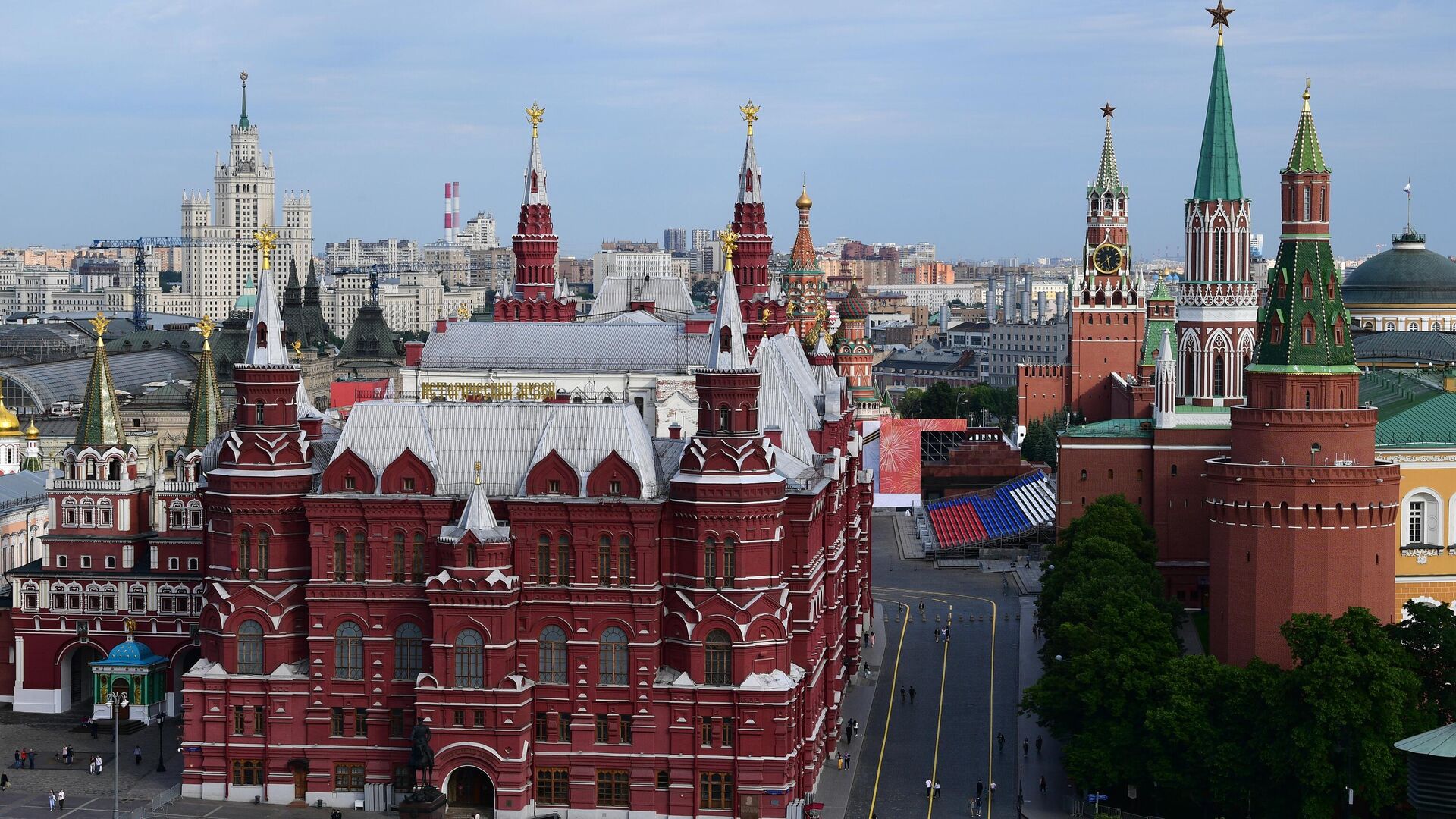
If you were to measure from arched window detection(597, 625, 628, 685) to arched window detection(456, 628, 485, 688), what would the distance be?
3810 millimetres

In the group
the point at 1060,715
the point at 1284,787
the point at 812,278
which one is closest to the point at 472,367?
the point at 1060,715

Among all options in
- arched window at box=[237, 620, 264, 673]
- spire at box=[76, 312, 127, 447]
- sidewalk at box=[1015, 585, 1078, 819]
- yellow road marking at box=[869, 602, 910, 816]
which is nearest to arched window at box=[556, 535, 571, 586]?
arched window at box=[237, 620, 264, 673]

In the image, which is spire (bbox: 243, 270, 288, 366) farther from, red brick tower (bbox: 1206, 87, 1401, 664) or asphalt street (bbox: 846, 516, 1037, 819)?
red brick tower (bbox: 1206, 87, 1401, 664)

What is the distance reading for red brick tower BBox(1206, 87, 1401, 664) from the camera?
7725cm

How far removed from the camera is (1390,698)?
68.8m

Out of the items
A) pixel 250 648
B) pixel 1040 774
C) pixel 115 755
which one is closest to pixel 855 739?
pixel 1040 774

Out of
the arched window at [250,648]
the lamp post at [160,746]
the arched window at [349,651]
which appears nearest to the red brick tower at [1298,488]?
the arched window at [349,651]

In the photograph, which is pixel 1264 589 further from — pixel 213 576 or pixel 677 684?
pixel 213 576

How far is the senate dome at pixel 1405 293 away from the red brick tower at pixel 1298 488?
94.3 meters

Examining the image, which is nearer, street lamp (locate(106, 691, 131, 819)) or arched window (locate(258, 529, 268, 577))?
street lamp (locate(106, 691, 131, 819))

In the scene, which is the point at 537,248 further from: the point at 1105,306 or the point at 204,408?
the point at 1105,306

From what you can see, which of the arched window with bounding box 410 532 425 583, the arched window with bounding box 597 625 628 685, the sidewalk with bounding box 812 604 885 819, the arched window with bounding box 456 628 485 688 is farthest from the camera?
the sidewalk with bounding box 812 604 885 819

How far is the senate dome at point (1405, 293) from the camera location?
171 meters

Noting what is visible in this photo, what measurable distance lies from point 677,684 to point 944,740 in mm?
16120
